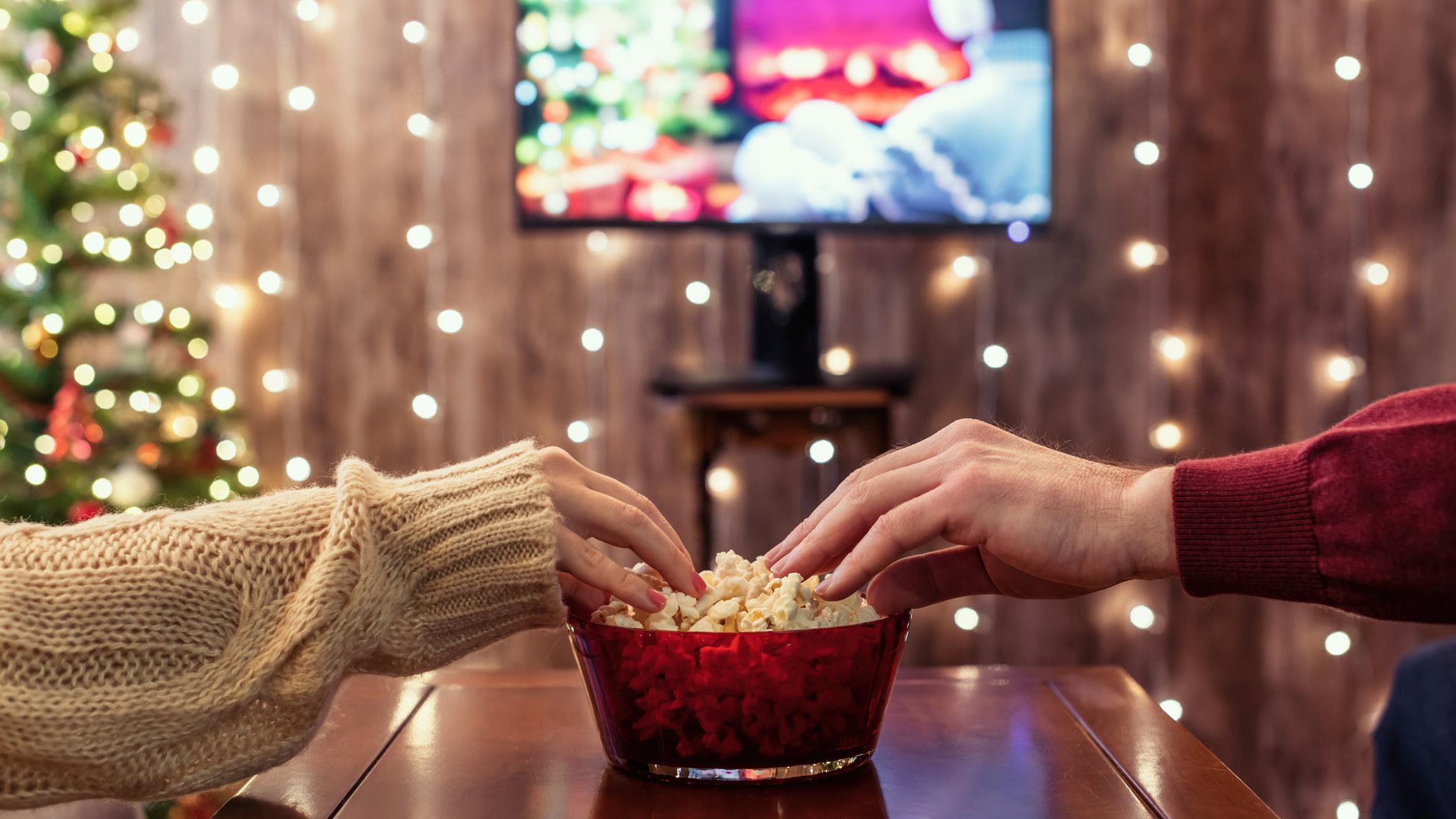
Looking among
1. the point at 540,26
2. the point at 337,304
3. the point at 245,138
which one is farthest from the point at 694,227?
the point at 245,138

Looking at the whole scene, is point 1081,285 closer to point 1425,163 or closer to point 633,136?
point 1425,163

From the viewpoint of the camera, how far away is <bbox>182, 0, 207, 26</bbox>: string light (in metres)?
2.61

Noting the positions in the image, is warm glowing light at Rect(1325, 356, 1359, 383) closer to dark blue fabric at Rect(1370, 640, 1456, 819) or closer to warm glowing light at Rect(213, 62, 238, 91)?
dark blue fabric at Rect(1370, 640, 1456, 819)

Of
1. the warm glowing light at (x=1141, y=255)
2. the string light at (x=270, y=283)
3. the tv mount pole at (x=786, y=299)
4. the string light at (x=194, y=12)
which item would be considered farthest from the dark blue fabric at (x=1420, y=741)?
the string light at (x=194, y=12)

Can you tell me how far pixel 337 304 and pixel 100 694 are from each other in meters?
2.13

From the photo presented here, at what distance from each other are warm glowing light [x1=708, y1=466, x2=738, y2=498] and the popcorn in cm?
187

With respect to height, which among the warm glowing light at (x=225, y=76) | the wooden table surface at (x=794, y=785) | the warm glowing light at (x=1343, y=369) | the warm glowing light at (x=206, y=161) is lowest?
the wooden table surface at (x=794, y=785)

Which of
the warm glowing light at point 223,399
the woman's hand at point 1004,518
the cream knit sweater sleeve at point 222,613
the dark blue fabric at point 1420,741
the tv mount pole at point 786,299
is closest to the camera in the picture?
the cream knit sweater sleeve at point 222,613

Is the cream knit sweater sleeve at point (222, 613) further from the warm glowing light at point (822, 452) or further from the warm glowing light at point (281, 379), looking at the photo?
the warm glowing light at point (281, 379)

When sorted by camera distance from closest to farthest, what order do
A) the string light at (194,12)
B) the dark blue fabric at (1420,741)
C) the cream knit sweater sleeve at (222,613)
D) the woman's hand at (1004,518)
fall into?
1. the cream knit sweater sleeve at (222,613)
2. the woman's hand at (1004,518)
3. the dark blue fabric at (1420,741)
4. the string light at (194,12)

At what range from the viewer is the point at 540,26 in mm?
2230

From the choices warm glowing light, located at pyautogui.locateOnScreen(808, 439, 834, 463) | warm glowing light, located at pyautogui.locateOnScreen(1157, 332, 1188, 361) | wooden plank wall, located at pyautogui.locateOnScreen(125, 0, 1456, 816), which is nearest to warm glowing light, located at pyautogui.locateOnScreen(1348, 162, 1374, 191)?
wooden plank wall, located at pyautogui.locateOnScreen(125, 0, 1456, 816)

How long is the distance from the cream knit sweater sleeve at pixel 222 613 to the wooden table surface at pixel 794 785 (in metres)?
0.06

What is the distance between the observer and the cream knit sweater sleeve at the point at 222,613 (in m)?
0.64
